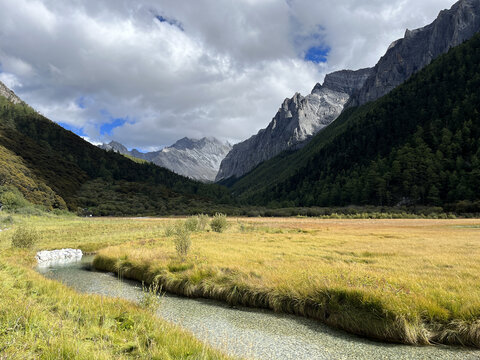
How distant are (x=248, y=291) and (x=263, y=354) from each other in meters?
4.97

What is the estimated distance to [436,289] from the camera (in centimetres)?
1012

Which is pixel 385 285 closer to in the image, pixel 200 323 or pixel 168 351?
pixel 200 323

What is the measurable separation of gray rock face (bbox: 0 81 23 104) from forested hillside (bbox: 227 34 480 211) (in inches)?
7807

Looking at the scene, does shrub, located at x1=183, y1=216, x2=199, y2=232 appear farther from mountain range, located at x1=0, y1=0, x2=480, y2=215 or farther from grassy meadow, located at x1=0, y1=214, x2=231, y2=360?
mountain range, located at x1=0, y1=0, x2=480, y2=215

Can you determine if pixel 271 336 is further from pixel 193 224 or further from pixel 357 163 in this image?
pixel 357 163

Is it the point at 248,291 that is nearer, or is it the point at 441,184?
the point at 248,291

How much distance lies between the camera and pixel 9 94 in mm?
188375

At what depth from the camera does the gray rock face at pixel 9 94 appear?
183625mm

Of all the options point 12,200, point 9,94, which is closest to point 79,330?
point 12,200

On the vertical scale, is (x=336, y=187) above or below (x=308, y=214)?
above

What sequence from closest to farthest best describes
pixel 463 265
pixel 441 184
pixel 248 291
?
pixel 248 291
pixel 463 265
pixel 441 184

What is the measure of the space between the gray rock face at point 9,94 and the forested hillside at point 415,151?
198301mm

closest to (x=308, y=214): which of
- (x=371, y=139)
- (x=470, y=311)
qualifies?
(x=371, y=139)

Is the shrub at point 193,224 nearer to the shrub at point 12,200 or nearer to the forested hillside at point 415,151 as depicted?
the shrub at point 12,200
